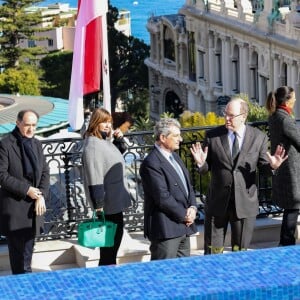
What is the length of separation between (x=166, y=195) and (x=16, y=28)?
220 ft

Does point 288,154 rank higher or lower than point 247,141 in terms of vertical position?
lower

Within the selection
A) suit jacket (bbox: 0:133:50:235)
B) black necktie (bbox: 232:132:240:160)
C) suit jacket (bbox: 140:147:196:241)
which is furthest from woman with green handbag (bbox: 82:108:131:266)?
black necktie (bbox: 232:132:240:160)

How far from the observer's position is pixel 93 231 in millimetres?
7316

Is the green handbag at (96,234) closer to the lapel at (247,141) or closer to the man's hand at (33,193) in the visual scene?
the man's hand at (33,193)

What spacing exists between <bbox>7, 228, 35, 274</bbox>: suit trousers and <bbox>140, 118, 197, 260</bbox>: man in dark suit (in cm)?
87

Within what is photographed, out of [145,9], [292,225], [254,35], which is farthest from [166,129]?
[145,9]

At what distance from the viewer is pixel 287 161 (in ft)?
26.2

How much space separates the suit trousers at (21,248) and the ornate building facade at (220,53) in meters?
47.9

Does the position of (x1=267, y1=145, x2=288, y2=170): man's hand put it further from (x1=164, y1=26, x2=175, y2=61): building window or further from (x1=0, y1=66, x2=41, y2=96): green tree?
(x1=164, y1=26, x2=175, y2=61): building window

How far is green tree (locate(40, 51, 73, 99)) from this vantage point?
265 ft

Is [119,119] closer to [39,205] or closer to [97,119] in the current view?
[97,119]

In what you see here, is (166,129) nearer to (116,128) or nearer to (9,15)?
(116,128)

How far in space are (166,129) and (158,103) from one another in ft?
261

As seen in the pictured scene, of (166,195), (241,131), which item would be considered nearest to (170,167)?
(166,195)
